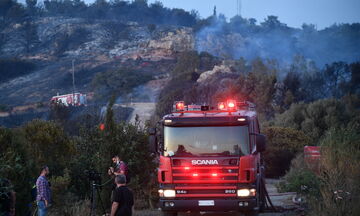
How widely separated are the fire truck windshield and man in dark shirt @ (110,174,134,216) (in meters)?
3.09

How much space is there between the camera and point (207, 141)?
13859 mm

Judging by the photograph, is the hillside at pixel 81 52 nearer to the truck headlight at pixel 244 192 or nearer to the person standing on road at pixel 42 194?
the person standing on road at pixel 42 194

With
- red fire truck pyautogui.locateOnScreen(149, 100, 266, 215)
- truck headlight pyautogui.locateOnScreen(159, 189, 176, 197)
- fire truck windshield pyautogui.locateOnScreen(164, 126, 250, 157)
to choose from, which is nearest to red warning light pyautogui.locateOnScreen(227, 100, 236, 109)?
red fire truck pyautogui.locateOnScreen(149, 100, 266, 215)

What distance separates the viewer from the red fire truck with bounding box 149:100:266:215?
1357cm

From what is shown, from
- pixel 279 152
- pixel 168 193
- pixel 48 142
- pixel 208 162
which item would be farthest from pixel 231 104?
pixel 279 152

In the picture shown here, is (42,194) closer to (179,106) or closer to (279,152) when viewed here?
(179,106)

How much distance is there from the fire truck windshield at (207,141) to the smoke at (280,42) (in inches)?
3663

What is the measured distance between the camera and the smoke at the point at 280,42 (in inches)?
4638

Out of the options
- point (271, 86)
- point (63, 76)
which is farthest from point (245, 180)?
point (63, 76)

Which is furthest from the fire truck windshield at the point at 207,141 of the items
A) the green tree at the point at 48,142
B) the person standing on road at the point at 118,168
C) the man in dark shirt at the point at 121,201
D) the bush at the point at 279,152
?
the bush at the point at 279,152

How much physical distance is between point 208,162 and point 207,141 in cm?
52

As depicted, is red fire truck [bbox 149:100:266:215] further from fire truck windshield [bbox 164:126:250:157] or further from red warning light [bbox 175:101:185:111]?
red warning light [bbox 175:101:185:111]

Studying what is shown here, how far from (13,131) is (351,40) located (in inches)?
4724

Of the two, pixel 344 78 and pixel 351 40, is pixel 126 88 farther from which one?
pixel 351 40
